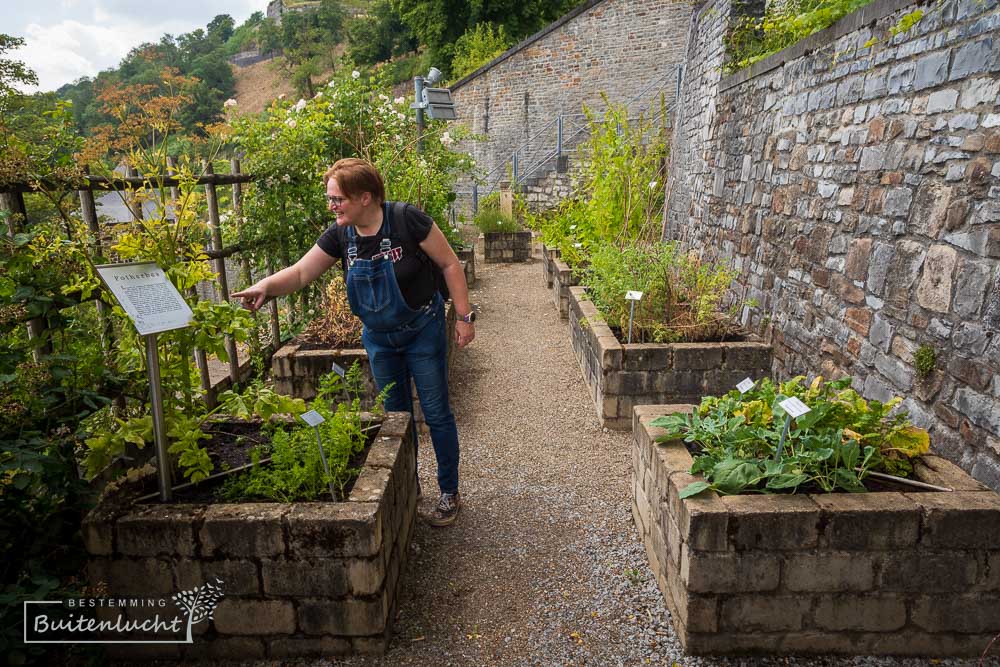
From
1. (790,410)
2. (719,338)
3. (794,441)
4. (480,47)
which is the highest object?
(480,47)

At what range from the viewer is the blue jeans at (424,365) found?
114 inches

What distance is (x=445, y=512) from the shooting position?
10.4ft

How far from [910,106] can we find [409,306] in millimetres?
2492

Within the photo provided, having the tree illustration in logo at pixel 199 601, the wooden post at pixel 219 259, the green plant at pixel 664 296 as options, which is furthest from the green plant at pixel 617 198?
the tree illustration in logo at pixel 199 601

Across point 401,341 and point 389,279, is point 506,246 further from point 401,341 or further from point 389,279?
point 389,279

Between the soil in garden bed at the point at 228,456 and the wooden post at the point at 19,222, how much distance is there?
2.33 ft

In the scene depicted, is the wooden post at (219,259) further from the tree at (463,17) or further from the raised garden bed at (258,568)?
the tree at (463,17)

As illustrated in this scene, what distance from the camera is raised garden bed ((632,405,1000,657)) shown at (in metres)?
2.13

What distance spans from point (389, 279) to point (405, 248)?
5.9 inches

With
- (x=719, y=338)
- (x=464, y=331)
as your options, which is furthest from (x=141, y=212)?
(x=719, y=338)

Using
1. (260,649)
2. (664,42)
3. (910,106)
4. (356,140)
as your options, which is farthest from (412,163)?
(664,42)

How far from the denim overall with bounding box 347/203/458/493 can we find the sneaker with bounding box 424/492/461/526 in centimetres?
4

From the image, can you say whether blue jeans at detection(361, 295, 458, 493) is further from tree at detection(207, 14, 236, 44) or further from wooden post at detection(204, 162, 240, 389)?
tree at detection(207, 14, 236, 44)

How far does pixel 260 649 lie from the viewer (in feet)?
7.48
